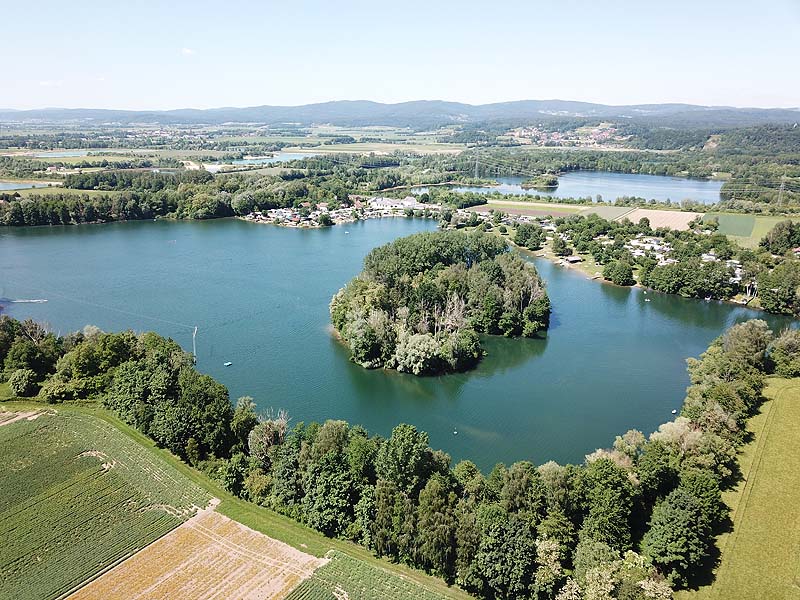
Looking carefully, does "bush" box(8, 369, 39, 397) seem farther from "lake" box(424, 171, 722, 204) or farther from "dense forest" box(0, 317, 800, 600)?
"lake" box(424, 171, 722, 204)

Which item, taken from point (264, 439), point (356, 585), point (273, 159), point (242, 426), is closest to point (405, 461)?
point (356, 585)

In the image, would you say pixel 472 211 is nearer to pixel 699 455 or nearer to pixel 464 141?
pixel 699 455

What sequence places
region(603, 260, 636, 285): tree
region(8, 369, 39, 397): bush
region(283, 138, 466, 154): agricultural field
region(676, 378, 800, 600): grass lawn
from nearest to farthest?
region(676, 378, 800, 600): grass lawn → region(8, 369, 39, 397): bush → region(603, 260, 636, 285): tree → region(283, 138, 466, 154): agricultural field

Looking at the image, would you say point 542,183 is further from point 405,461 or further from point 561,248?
point 405,461

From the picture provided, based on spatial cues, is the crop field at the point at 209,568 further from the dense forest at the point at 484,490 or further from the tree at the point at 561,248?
A: the tree at the point at 561,248

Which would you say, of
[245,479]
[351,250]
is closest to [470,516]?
[245,479]

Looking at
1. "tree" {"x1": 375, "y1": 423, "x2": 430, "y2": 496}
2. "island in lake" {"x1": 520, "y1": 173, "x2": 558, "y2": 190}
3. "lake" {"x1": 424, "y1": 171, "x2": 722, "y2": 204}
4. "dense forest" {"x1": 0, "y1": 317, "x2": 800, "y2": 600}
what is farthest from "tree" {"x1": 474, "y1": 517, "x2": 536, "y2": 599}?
"island in lake" {"x1": 520, "y1": 173, "x2": 558, "y2": 190}
